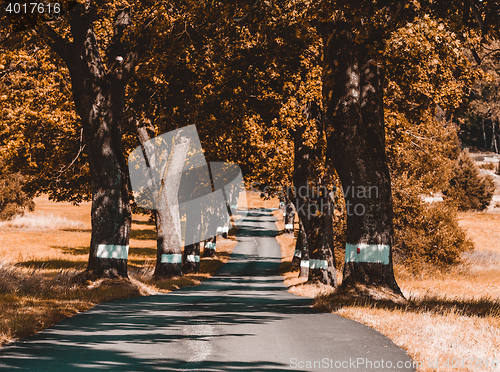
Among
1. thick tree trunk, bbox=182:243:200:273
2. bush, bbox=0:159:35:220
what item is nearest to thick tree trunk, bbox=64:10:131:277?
thick tree trunk, bbox=182:243:200:273

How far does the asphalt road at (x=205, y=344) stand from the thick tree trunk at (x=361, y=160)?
1838 millimetres

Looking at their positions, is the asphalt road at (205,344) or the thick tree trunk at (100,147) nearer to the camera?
the asphalt road at (205,344)

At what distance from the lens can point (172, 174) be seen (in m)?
23.9

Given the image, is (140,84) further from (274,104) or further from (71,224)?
(71,224)

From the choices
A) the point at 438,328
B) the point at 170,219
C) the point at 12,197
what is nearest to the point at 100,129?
the point at 170,219

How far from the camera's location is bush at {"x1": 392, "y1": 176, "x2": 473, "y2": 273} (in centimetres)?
2900

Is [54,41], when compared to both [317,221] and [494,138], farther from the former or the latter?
[494,138]

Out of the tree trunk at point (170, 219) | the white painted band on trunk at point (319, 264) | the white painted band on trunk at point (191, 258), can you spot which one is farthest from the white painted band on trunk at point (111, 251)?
the white painted band on trunk at point (191, 258)

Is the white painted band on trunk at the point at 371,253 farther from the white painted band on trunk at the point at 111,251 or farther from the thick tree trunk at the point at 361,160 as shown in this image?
the white painted band on trunk at the point at 111,251

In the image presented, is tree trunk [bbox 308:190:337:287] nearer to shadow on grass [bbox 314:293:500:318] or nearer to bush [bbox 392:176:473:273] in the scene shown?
bush [bbox 392:176:473:273]

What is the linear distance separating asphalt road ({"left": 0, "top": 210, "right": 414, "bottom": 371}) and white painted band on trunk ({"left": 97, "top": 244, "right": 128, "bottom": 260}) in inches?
184

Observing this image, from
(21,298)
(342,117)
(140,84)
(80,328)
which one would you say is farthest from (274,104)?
(80,328)

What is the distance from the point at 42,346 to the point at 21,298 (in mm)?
4429

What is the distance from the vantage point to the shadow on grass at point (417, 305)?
9922 mm
